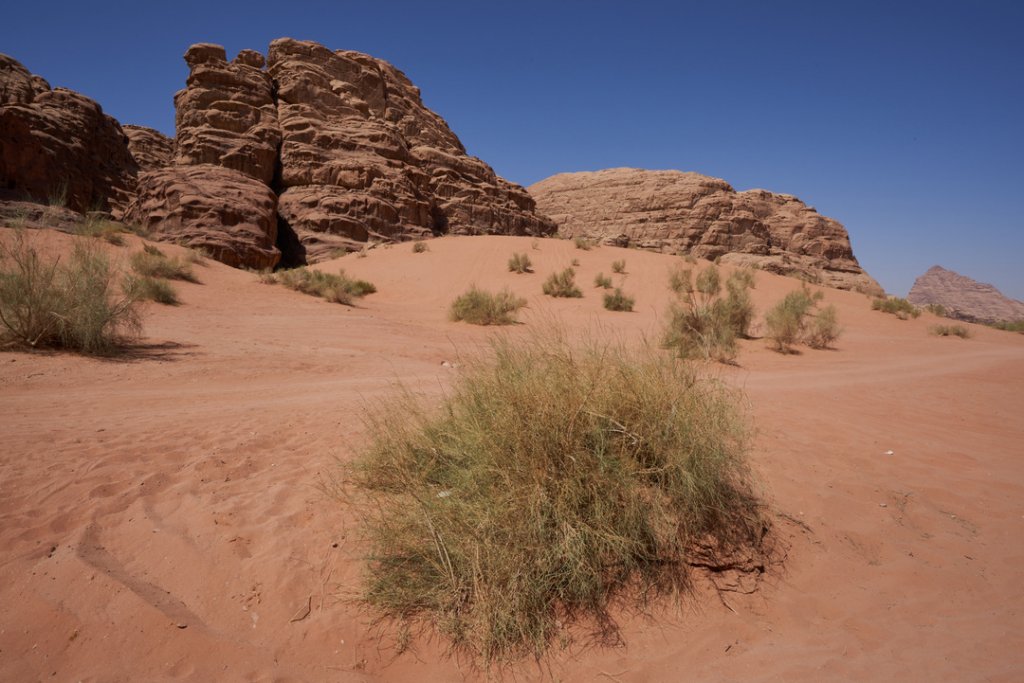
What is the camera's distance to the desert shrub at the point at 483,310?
41.3 feet

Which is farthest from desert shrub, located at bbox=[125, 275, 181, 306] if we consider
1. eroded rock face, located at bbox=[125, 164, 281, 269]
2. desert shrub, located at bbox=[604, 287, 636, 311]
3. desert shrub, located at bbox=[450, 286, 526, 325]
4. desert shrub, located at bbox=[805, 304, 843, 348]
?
desert shrub, located at bbox=[805, 304, 843, 348]

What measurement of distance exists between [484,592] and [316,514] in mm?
1305

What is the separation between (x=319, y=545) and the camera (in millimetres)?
2562

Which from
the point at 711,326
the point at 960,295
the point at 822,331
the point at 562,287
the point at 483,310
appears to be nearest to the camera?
the point at 711,326

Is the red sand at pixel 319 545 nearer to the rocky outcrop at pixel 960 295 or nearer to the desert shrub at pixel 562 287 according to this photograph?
the desert shrub at pixel 562 287

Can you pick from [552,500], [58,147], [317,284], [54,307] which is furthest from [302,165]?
[552,500]

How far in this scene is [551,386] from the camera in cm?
261

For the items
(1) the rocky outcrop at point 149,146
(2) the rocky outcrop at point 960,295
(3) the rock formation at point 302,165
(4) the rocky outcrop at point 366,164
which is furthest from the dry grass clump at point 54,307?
(2) the rocky outcrop at point 960,295

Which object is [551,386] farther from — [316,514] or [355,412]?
[355,412]

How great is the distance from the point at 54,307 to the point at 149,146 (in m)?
35.2

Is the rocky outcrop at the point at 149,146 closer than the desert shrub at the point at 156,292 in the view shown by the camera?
No

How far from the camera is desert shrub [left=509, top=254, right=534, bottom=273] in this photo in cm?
1955

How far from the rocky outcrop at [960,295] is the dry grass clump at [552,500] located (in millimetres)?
86186

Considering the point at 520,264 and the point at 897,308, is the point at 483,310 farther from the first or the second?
the point at 897,308
